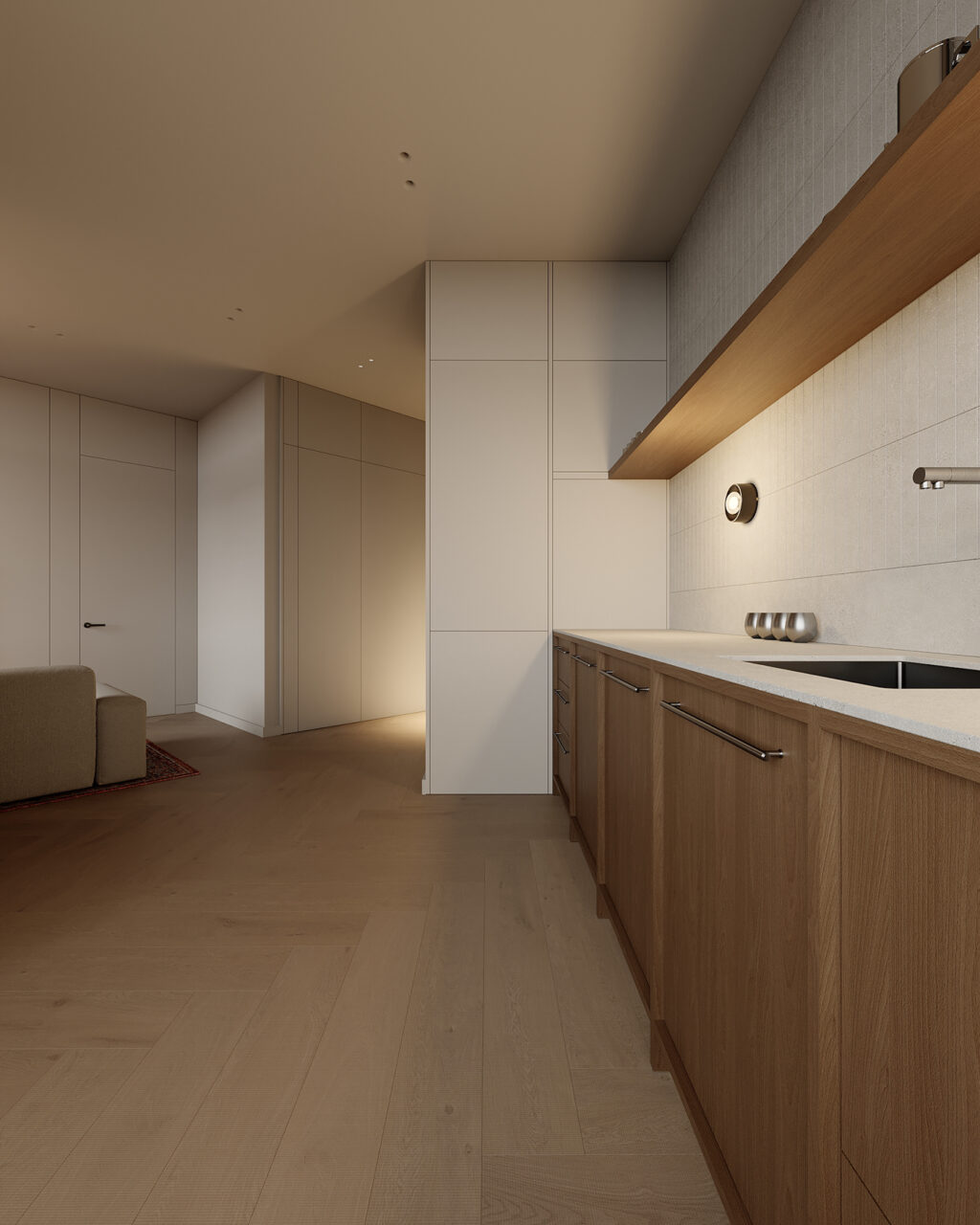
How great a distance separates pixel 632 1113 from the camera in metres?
1.33

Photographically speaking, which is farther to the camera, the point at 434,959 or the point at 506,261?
the point at 506,261

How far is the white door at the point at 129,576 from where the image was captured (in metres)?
6.11

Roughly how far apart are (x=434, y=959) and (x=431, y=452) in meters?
2.63

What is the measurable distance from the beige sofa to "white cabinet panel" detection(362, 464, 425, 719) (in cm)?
256

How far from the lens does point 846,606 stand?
6.30 feet

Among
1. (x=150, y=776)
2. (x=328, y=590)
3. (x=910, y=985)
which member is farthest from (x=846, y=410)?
(x=328, y=590)

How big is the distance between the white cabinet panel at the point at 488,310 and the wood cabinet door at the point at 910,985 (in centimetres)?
346

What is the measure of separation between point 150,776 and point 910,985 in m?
4.33

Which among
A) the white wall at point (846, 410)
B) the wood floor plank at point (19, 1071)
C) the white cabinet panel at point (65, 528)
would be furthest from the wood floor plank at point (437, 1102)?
the white cabinet panel at point (65, 528)

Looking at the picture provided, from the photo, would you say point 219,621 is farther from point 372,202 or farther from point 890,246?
point 890,246

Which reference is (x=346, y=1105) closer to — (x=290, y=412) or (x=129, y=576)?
(x=290, y=412)

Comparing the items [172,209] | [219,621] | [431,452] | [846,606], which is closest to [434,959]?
[846,606]

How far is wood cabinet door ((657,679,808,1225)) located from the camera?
792mm

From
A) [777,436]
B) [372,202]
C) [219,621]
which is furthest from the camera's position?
[219,621]
